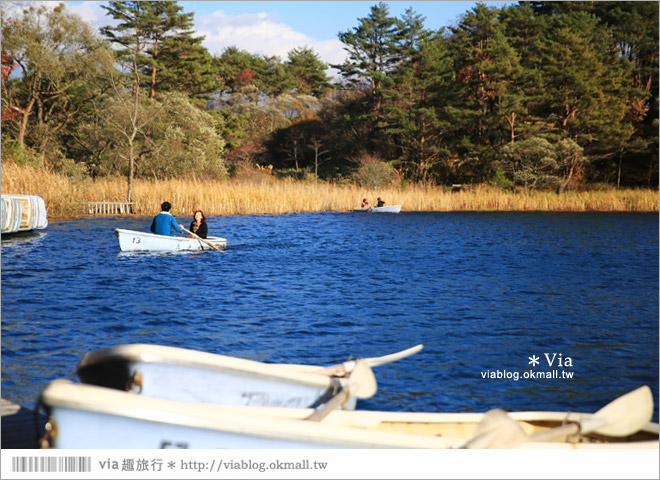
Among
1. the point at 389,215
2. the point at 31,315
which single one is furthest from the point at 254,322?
the point at 389,215

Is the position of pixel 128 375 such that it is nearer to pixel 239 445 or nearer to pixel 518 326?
pixel 239 445

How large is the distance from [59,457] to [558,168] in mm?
42929

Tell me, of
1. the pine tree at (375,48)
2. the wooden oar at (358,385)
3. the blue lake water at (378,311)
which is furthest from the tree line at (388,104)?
the wooden oar at (358,385)

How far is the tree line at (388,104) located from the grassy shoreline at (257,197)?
3.87 m

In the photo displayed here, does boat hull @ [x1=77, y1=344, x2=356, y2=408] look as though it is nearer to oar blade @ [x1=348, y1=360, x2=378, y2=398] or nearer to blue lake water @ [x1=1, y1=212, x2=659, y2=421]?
oar blade @ [x1=348, y1=360, x2=378, y2=398]

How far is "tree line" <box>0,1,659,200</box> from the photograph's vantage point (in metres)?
37.7

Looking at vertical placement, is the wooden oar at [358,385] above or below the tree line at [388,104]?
below

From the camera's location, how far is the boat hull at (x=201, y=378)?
401 centimetres

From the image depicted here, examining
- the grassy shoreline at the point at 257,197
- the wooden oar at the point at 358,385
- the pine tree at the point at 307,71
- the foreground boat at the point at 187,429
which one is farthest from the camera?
the pine tree at the point at 307,71

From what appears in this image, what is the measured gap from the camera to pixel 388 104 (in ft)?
156

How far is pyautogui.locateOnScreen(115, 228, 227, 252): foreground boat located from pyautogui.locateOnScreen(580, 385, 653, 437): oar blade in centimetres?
1236

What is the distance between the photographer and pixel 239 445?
3447mm

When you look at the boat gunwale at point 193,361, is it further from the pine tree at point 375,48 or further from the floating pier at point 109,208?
the pine tree at point 375,48

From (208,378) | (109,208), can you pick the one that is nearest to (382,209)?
(109,208)
